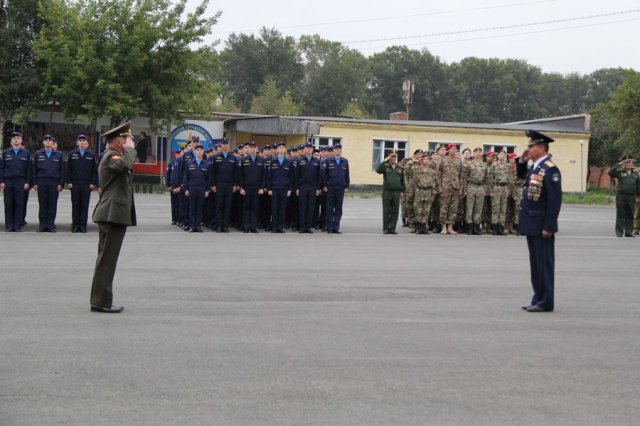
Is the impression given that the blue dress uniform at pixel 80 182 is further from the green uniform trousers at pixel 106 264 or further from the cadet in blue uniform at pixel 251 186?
the green uniform trousers at pixel 106 264

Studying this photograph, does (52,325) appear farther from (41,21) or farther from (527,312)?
(41,21)

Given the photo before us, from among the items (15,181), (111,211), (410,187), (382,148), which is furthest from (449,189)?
(382,148)

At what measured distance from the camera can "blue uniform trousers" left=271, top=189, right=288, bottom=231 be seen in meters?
21.5

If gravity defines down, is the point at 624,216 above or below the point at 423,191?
below

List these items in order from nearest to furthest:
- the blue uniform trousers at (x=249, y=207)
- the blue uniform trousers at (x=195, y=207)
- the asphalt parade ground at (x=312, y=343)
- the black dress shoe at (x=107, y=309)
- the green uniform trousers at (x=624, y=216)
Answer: the asphalt parade ground at (x=312, y=343), the black dress shoe at (x=107, y=309), the blue uniform trousers at (x=195, y=207), the blue uniform trousers at (x=249, y=207), the green uniform trousers at (x=624, y=216)

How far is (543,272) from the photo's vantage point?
33.8 ft

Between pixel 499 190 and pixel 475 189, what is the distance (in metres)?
0.63

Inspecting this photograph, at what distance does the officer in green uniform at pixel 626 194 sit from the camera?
74.5 feet

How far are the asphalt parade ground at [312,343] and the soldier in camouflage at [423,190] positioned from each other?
692 cm

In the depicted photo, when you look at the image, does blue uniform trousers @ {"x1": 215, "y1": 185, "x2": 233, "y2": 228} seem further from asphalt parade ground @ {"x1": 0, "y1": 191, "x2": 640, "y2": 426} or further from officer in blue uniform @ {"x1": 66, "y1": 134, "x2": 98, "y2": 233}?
asphalt parade ground @ {"x1": 0, "y1": 191, "x2": 640, "y2": 426}

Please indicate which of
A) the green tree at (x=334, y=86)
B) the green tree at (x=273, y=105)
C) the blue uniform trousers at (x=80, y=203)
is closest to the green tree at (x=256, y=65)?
the green tree at (x=334, y=86)

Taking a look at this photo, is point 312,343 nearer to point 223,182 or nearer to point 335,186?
point 223,182

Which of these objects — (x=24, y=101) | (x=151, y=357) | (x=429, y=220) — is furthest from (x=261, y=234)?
(x=24, y=101)

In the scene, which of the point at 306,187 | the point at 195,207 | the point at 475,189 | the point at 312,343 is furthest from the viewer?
the point at 475,189
